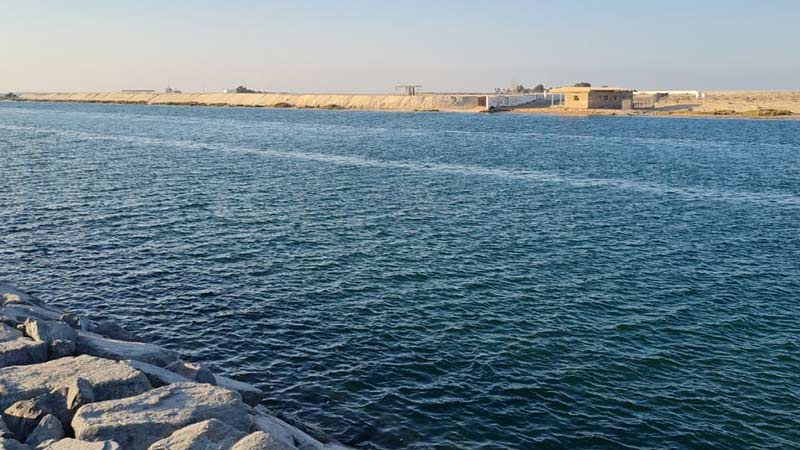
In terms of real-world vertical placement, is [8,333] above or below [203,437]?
above

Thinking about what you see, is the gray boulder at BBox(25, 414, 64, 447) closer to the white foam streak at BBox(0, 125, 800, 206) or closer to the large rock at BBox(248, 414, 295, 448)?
the large rock at BBox(248, 414, 295, 448)

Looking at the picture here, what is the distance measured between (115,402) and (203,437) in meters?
3.53

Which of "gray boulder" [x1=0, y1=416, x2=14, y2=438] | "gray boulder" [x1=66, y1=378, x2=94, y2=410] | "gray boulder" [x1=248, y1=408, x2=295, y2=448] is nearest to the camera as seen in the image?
"gray boulder" [x1=0, y1=416, x2=14, y2=438]

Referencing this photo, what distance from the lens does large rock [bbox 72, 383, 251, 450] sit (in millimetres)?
16797

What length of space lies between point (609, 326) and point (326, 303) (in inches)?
601

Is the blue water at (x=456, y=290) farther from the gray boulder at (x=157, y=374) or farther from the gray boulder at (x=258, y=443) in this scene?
the gray boulder at (x=258, y=443)

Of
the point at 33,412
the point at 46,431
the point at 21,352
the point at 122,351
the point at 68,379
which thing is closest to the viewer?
the point at 46,431

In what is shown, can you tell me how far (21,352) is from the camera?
71.3ft

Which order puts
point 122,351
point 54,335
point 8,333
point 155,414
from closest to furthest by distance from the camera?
1. point 155,414
2. point 8,333
3. point 54,335
4. point 122,351

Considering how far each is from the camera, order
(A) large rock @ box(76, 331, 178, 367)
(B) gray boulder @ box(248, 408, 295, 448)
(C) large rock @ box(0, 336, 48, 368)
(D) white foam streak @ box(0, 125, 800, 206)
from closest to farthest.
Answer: (B) gray boulder @ box(248, 408, 295, 448), (C) large rock @ box(0, 336, 48, 368), (A) large rock @ box(76, 331, 178, 367), (D) white foam streak @ box(0, 125, 800, 206)

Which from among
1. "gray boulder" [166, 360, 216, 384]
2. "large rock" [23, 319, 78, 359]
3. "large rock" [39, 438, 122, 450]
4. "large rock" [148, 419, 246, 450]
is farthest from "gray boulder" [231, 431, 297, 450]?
"large rock" [23, 319, 78, 359]

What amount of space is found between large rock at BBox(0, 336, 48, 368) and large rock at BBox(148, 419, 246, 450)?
8.39 metres

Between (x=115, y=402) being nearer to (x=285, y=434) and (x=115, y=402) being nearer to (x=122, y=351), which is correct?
(x=285, y=434)

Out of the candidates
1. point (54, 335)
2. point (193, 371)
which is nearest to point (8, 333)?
point (54, 335)
